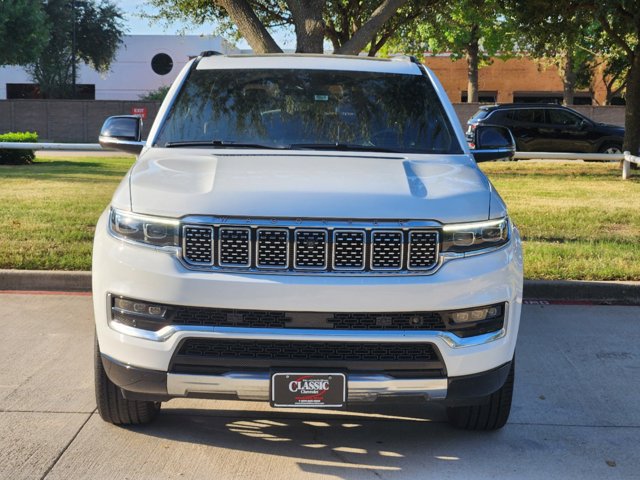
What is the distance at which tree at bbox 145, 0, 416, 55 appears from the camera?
1475cm

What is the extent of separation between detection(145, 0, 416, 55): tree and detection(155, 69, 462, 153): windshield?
8856mm

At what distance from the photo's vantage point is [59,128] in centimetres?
4419

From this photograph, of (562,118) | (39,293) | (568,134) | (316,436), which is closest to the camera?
(316,436)

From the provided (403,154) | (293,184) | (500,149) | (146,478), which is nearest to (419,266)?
(293,184)

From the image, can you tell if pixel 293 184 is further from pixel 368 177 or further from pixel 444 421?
pixel 444 421

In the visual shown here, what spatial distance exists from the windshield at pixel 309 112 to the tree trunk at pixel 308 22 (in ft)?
29.6

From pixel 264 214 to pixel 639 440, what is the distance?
2.35 meters

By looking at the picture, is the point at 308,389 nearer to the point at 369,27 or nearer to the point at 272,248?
the point at 272,248

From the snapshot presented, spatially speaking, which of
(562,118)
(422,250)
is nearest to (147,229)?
(422,250)

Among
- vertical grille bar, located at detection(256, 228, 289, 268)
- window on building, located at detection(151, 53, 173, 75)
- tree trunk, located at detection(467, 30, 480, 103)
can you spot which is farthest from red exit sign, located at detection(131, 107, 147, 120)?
vertical grille bar, located at detection(256, 228, 289, 268)

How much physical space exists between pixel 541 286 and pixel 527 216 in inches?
194

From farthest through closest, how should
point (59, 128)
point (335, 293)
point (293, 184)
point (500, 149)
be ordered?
point (59, 128) < point (500, 149) < point (293, 184) < point (335, 293)

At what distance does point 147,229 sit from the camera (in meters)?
4.21

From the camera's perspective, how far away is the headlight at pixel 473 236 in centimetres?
419
